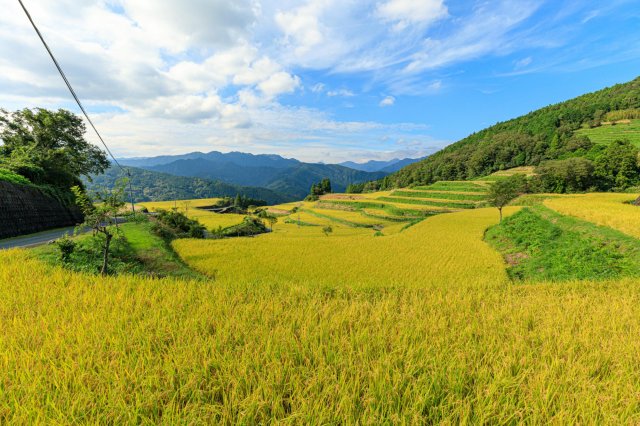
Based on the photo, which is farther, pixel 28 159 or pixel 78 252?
pixel 28 159

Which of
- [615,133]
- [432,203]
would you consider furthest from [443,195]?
[615,133]

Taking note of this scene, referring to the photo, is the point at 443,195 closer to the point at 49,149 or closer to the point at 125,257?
the point at 125,257

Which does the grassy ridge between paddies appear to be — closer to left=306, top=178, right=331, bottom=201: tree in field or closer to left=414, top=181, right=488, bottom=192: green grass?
left=306, top=178, right=331, bottom=201: tree in field

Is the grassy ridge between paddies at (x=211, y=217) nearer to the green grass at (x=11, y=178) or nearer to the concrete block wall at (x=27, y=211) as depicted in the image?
the concrete block wall at (x=27, y=211)

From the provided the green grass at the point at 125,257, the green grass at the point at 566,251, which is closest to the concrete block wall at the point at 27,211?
the green grass at the point at 125,257

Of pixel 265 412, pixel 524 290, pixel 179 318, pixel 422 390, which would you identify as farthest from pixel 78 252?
pixel 524 290

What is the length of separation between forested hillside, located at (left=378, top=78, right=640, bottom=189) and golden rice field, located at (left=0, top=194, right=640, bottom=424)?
394 ft

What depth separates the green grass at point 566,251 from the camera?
1239cm

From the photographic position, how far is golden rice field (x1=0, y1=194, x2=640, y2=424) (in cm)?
199

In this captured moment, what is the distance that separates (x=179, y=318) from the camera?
3.63 metres

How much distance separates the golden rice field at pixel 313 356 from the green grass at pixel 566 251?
953 cm

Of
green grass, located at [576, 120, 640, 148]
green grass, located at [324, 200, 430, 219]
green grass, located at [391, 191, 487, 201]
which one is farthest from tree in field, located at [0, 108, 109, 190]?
green grass, located at [576, 120, 640, 148]

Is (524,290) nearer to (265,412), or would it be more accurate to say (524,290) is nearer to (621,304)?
(621,304)

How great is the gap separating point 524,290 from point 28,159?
38.8 m
